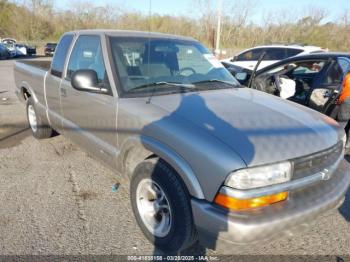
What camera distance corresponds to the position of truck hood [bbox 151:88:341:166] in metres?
2.22

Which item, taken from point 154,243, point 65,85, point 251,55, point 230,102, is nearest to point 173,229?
point 154,243

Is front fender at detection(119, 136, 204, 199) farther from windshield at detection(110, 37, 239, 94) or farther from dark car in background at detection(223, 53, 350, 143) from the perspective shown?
dark car in background at detection(223, 53, 350, 143)

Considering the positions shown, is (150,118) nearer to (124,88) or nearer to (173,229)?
(124,88)

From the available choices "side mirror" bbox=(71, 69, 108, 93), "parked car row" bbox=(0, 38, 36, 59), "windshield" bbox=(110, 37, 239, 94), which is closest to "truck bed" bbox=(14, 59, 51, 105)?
"side mirror" bbox=(71, 69, 108, 93)

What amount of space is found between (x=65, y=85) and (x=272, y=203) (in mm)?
2941

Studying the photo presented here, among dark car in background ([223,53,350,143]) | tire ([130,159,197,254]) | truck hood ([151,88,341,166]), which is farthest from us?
dark car in background ([223,53,350,143])

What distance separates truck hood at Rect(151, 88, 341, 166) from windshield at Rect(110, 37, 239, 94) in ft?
0.83

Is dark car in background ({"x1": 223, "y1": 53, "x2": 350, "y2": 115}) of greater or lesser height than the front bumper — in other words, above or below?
above

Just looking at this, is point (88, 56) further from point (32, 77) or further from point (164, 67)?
point (32, 77)

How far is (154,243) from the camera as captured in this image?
2.77m

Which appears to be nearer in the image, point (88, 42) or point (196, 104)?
point (196, 104)

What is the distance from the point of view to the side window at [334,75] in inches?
180

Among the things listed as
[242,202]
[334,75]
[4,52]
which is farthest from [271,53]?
[4,52]

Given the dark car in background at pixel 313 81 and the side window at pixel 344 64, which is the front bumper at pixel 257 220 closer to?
the dark car in background at pixel 313 81
